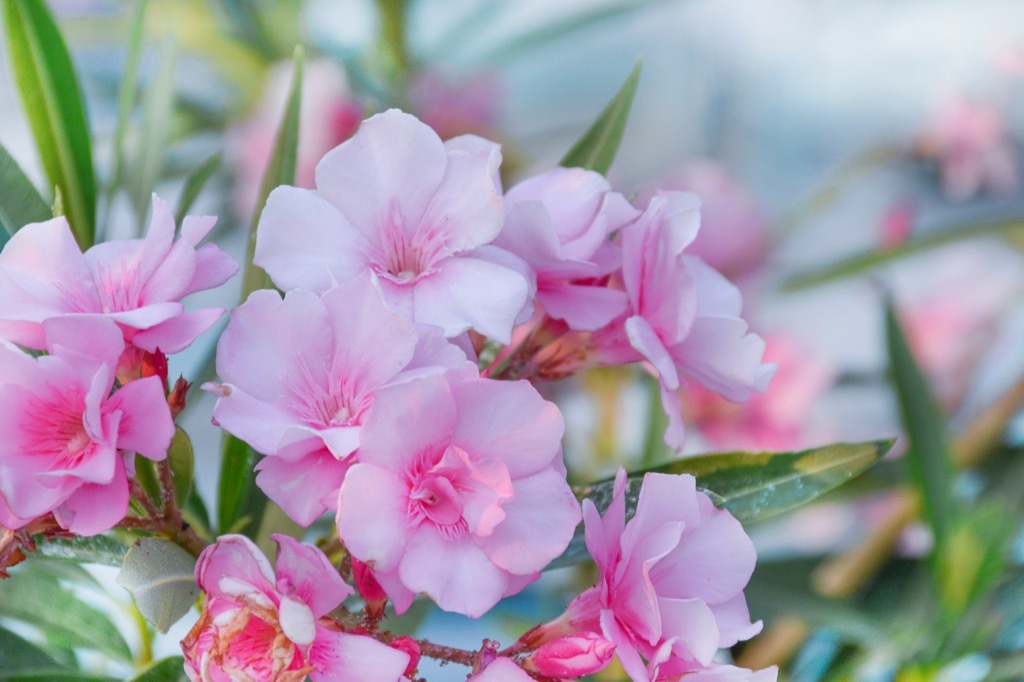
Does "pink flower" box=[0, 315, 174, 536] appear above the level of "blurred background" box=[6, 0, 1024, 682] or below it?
above

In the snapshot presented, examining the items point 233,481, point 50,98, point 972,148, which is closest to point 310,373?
point 233,481

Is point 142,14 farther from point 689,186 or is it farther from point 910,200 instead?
point 910,200

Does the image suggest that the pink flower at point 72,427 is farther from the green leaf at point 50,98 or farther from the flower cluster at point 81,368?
the green leaf at point 50,98

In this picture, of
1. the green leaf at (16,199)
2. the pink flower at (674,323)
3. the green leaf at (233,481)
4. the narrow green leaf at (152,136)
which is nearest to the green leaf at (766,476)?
the pink flower at (674,323)

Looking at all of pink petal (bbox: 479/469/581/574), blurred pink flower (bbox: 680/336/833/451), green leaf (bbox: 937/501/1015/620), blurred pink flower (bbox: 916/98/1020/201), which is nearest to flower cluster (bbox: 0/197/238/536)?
pink petal (bbox: 479/469/581/574)

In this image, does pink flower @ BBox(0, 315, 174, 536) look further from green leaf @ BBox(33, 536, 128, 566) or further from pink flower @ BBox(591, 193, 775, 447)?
pink flower @ BBox(591, 193, 775, 447)

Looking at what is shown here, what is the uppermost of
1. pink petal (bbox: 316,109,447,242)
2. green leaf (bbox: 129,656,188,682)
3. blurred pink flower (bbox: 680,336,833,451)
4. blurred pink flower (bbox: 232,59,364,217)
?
pink petal (bbox: 316,109,447,242)

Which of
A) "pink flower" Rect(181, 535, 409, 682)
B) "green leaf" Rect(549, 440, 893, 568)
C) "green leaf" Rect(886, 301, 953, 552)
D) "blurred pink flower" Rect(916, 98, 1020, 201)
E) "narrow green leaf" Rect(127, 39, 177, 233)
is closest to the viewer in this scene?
"pink flower" Rect(181, 535, 409, 682)

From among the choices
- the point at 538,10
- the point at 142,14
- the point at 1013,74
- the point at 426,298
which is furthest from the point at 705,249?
the point at 538,10
